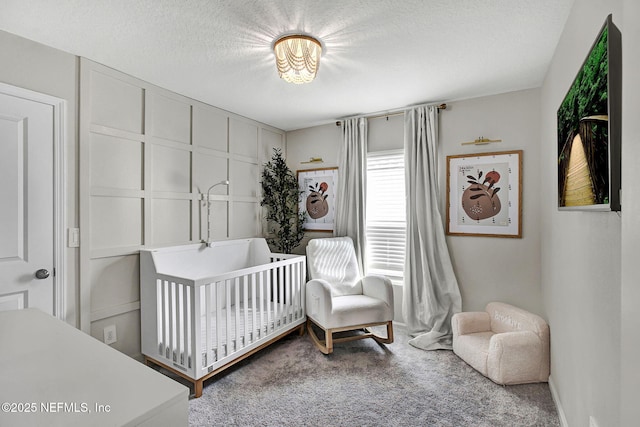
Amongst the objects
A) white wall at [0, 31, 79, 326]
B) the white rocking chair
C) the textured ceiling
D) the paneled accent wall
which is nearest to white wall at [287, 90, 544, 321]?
the textured ceiling

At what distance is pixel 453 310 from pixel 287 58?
2.66 m

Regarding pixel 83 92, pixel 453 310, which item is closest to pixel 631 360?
pixel 453 310

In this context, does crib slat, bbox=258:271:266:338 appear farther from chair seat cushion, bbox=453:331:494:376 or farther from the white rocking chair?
chair seat cushion, bbox=453:331:494:376

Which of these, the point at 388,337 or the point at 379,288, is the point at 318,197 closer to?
the point at 379,288

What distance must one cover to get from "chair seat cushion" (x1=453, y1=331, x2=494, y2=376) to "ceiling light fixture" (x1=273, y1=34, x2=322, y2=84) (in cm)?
241

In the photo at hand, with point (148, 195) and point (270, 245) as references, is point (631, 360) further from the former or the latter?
point (270, 245)

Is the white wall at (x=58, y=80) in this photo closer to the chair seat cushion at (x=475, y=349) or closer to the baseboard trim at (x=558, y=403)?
the chair seat cushion at (x=475, y=349)

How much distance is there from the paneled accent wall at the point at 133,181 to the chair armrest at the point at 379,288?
60.9 inches

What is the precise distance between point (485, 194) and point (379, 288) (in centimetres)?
135

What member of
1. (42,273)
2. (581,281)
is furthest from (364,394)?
(42,273)

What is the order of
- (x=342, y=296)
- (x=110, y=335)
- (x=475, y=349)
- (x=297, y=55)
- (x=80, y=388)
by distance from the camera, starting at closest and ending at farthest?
(x=80, y=388), (x=297, y=55), (x=110, y=335), (x=475, y=349), (x=342, y=296)

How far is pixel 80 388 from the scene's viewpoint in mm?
633

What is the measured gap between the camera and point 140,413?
0.55 meters

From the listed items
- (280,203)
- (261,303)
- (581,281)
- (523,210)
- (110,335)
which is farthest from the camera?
(280,203)
